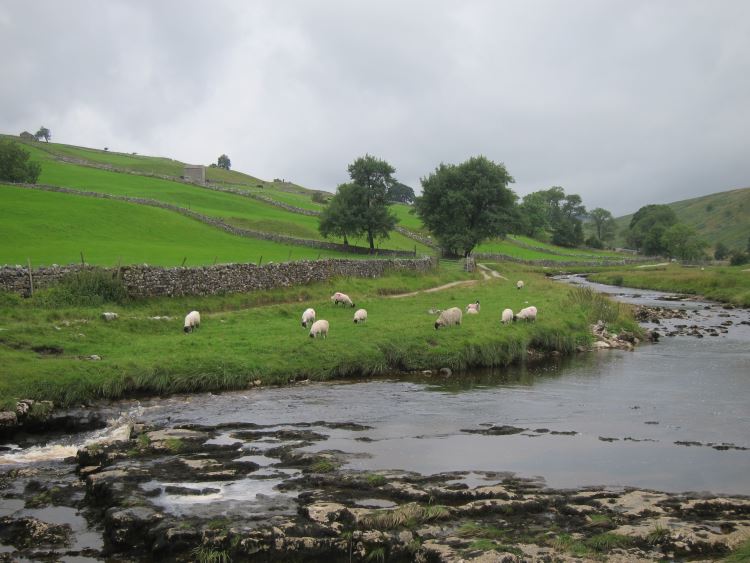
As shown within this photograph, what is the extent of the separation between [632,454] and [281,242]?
50265 millimetres

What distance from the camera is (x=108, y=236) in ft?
162

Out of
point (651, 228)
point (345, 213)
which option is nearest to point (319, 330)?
point (345, 213)

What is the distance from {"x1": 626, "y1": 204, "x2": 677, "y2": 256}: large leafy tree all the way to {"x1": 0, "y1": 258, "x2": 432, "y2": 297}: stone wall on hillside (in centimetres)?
10758

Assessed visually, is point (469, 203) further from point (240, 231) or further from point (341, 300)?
point (341, 300)

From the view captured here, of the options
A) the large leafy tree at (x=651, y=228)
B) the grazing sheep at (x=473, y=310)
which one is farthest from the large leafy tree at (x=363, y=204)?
the large leafy tree at (x=651, y=228)

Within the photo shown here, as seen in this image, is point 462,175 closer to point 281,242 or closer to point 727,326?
point 281,242

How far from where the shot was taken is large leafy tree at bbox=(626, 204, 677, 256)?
432 feet

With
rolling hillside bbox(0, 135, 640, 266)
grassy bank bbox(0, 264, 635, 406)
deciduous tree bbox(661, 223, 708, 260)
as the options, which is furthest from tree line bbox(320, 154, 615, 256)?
deciduous tree bbox(661, 223, 708, 260)

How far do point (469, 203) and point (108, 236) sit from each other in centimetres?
3870

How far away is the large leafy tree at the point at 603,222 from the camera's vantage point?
595ft

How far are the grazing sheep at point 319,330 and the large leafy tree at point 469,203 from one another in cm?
4551

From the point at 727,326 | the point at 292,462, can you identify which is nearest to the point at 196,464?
the point at 292,462

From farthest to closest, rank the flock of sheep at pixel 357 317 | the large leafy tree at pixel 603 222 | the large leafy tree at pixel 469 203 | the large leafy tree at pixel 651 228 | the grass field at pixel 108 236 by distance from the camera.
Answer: the large leafy tree at pixel 603 222, the large leafy tree at pixel 651 228, the large leafy tree at pixel 469 203, the grass field at pixel 108 236, the flock of sheep at pixel 357 317

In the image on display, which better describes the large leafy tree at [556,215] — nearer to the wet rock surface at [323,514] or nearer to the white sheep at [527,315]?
the white sheep at [527,315]
